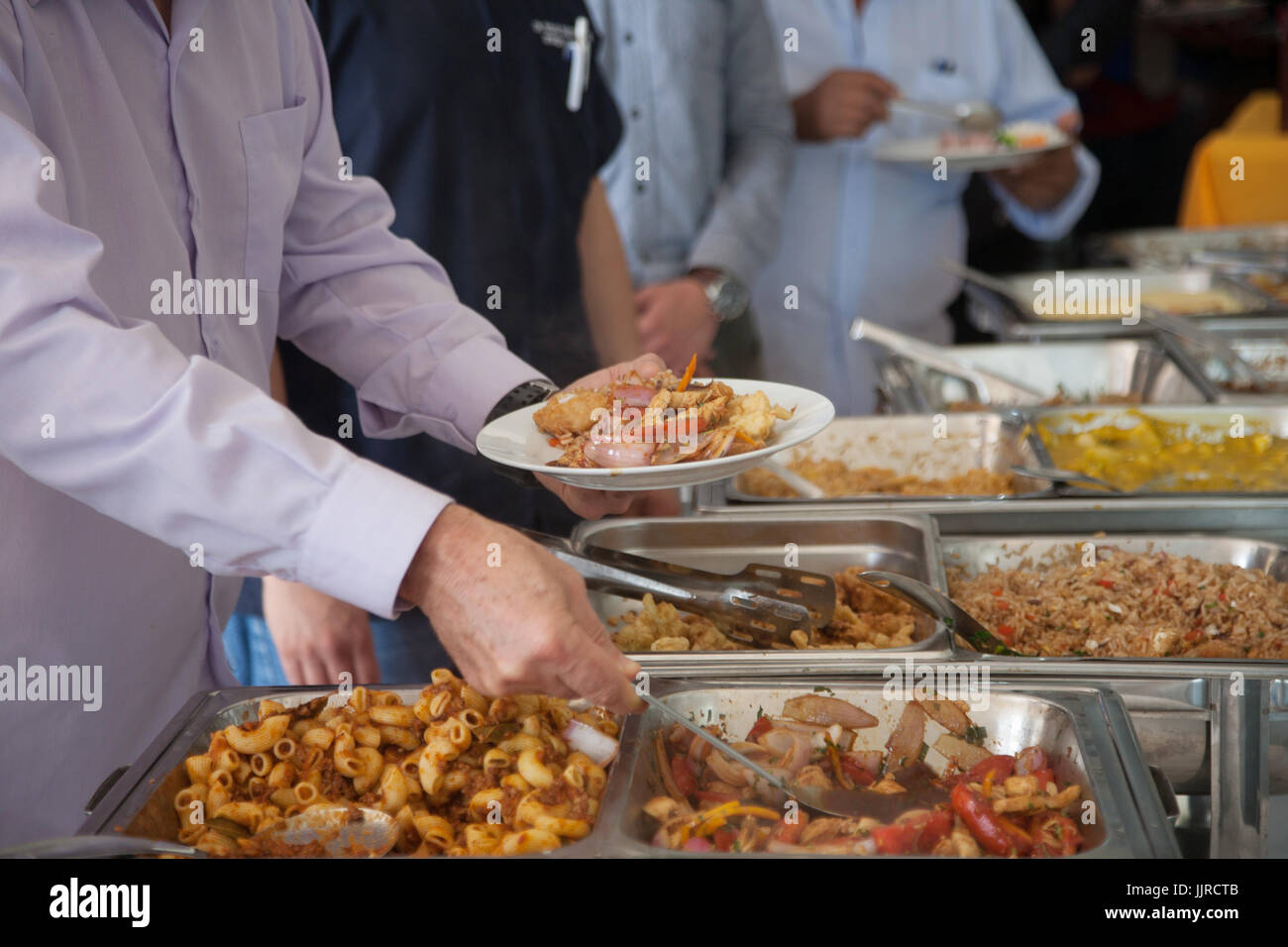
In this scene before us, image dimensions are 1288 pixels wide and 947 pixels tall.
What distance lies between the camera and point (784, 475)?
1.56 m

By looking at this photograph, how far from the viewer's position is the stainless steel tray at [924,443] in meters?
1.77

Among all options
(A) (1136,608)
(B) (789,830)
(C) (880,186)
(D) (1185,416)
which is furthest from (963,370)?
(B) (789,830)

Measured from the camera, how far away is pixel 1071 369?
87.9 inches

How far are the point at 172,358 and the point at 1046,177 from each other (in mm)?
2595

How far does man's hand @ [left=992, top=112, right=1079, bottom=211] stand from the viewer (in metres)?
2.87

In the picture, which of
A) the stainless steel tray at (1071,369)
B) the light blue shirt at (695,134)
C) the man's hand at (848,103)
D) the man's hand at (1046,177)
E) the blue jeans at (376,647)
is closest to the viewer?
the blue jeans at (376,647)

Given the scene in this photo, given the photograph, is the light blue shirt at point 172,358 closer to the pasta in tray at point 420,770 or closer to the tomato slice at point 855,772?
the pasta in tray at point 420,770

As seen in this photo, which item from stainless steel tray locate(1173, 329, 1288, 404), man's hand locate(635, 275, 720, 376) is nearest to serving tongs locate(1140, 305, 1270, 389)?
stainless steel tray locate(1173, 329, 1288, 404)

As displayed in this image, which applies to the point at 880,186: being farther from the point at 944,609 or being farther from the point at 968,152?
the point at 944,609

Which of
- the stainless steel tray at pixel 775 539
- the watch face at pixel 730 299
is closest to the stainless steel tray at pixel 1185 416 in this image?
the stainless steel tray at pixel 775 539

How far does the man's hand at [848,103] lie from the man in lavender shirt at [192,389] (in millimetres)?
1713
